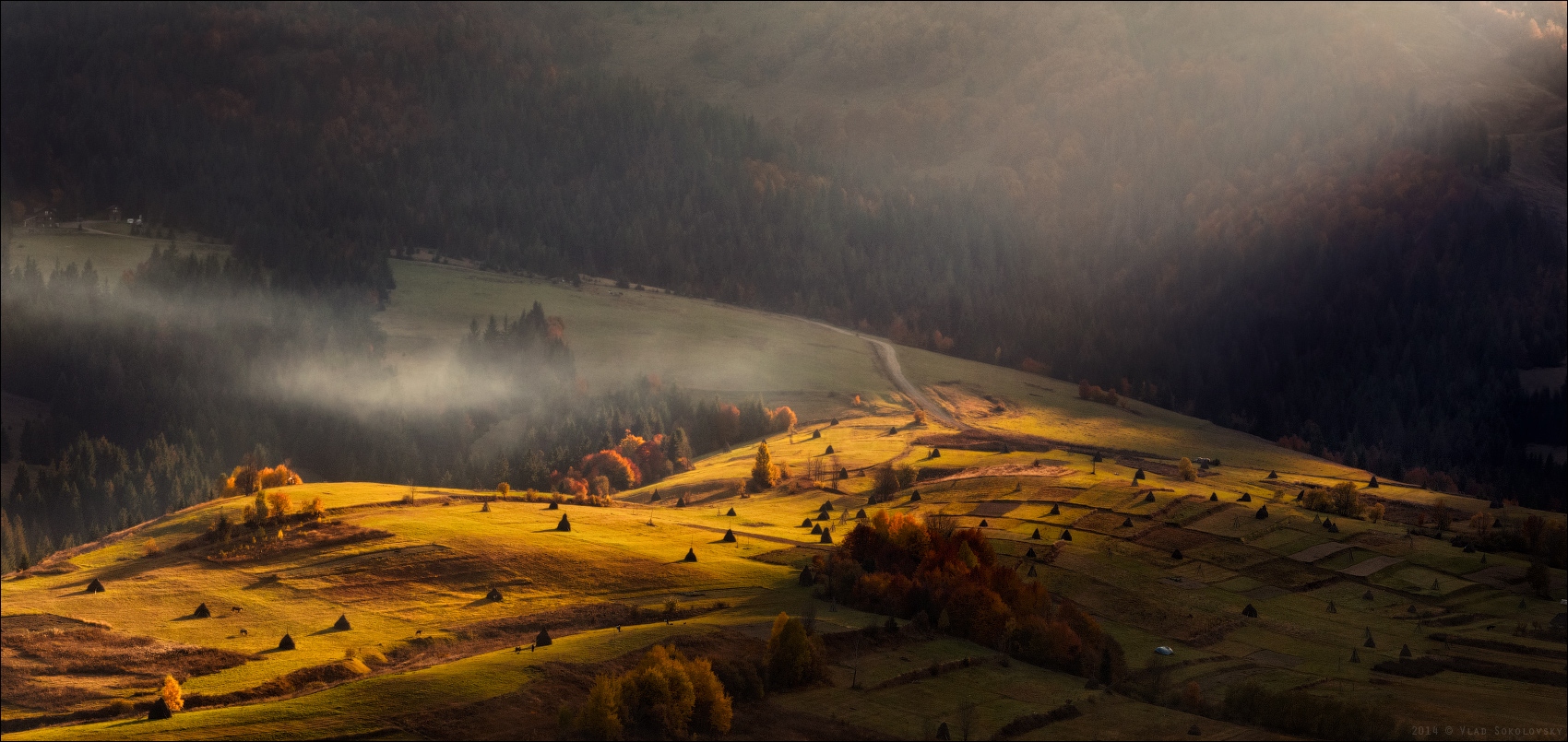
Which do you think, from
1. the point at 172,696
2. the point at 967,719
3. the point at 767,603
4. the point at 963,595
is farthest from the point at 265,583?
the point at 967,719

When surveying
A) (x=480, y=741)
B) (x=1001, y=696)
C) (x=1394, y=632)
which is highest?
(x=480, y=741)

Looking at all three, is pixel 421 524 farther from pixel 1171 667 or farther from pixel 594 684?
pixel 1171 667

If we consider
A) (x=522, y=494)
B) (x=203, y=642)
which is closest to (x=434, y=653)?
(x=203, y=642)

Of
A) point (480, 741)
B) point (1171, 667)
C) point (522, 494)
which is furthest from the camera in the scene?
point (522, 494)

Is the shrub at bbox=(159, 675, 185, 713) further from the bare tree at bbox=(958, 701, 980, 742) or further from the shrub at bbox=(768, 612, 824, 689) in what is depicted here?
the bare tree at bbox=(958, 701, 980, 742)

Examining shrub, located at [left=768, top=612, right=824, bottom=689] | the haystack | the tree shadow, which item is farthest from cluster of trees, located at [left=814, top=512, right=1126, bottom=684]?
the haystack

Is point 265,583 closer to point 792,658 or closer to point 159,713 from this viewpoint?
point 159,713
